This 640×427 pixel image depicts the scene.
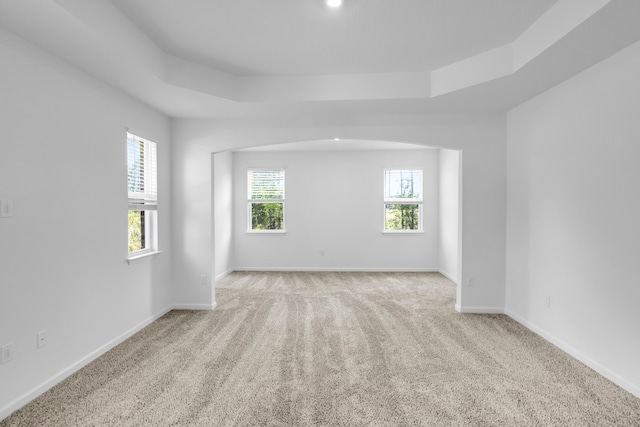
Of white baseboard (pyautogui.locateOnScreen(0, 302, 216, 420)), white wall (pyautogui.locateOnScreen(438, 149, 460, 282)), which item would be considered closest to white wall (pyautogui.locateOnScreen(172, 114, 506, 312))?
white baseboard (pyautogui.locateOnScreen(0, 302, 216, 420))

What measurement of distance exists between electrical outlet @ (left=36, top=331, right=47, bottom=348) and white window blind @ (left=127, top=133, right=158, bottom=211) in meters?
1.45

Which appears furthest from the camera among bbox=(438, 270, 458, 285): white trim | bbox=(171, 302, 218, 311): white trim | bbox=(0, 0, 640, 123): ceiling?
bbox=(438, 270, 458, 285): white trim

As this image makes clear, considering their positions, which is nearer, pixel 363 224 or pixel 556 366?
pixel 556 366

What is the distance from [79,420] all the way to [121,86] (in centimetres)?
275

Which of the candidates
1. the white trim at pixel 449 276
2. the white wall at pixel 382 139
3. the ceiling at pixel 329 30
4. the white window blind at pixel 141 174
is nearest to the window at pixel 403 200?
the white trim at pixel 449 276

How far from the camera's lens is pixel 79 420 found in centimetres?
205

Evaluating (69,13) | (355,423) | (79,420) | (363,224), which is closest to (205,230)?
(79,420)

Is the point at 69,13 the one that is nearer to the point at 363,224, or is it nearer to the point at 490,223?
the point at 490,223

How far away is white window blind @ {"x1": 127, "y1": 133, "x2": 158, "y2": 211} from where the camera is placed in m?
3.49

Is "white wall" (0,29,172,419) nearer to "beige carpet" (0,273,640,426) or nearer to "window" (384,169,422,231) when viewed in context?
"beige carpet" (0,273,640,426)

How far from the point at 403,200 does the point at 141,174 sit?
492 centimetres

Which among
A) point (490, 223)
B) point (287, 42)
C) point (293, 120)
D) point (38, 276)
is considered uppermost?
point (287, 42)

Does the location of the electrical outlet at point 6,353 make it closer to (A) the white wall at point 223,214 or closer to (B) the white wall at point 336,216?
(A) the white wall at point 223,214

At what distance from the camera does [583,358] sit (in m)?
2.79
